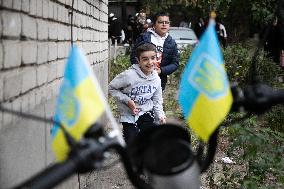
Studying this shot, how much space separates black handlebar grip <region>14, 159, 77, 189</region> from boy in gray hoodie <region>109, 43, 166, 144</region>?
3.62m

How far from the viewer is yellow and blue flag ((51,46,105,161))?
3.90ft

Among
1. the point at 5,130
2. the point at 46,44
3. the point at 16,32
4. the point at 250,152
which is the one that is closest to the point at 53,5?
the point at 46,44

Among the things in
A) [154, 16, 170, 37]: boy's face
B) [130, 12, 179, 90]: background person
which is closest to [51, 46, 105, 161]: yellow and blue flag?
[130, 12, 179, 90]: background person

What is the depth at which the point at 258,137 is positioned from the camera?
3688 mm

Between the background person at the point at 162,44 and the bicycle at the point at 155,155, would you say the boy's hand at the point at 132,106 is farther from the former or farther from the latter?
the bicycle at the point at 155,155

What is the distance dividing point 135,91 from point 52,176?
378 cm

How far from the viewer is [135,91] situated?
489cm

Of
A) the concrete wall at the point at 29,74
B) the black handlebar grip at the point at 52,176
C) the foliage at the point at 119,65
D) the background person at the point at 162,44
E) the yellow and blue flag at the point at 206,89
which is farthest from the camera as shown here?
the foliage at the point at 119,65

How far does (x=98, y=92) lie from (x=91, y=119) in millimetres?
76

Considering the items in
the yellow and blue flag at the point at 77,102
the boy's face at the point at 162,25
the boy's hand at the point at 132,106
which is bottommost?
the boy's hand at the point at 132,106

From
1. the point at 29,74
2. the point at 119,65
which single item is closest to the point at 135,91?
the point at 29,74

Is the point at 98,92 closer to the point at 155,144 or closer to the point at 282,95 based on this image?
the point at 155,144

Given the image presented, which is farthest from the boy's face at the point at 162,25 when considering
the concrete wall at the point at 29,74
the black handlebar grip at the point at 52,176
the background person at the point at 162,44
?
the black handlebar grip at the point at 52,176

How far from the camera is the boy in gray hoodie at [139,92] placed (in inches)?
192
